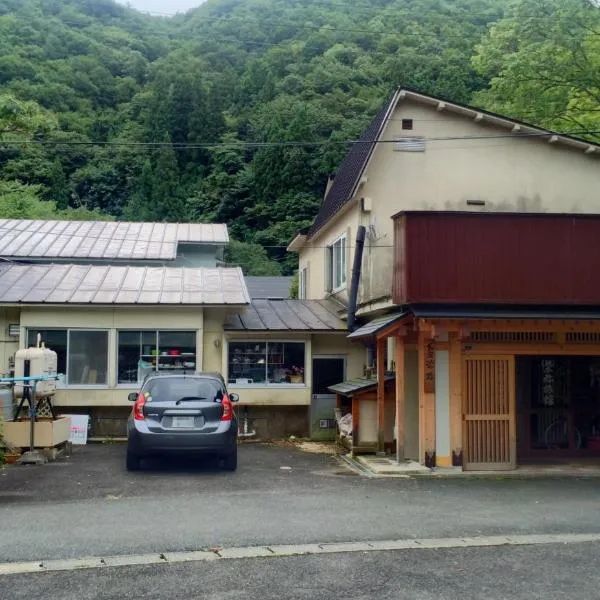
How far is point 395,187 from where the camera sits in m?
17.1

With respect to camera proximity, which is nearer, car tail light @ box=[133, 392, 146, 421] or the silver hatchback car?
the silver hatchback car

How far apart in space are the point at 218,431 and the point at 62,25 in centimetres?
4908

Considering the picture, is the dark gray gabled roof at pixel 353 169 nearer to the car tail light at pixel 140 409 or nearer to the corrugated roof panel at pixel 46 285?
the corrugated roof panel at pixel 46 285

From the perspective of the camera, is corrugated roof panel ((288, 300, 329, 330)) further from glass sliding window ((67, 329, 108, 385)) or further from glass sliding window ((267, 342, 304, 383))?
glass sliding window ((67, 329, 108, 385))

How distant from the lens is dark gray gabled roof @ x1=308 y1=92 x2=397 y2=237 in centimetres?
1695

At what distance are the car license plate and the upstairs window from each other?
26.7 ft

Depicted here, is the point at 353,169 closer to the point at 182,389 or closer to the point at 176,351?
the point at 176,351

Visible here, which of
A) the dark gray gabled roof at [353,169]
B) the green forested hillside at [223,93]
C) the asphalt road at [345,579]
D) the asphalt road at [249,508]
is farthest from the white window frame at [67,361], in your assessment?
the green forested hillside at [223,93]

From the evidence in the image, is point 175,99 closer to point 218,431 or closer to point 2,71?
point 2,71

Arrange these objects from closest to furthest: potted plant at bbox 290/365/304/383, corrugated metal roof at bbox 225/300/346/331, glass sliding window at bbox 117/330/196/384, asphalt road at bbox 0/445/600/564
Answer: asphalt road at bbox 0/445/600/564
glass sliding window at bbox 117/330/196/384
corrugated metal roof at bbox 225/300/346/331
potted plant at bbox 290/365/304/383

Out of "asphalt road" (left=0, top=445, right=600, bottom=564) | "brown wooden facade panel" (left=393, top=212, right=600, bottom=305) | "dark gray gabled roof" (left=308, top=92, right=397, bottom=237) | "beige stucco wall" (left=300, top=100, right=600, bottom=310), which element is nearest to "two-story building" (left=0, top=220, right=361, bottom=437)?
"beige stucco wall" (left=300, top=100, right=600, bottom=310)

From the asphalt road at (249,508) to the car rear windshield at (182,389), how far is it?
1293 mm

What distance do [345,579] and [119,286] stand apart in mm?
12188

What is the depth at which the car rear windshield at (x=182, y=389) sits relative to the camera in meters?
11.4
